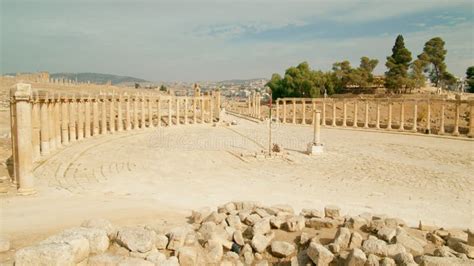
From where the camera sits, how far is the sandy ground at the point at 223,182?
9477mm

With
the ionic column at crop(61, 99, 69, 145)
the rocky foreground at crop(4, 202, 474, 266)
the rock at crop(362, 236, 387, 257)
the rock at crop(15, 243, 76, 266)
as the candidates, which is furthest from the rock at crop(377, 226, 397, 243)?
the ionic column at crop(61, 99, 69, 145)

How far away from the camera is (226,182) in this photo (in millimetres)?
14516

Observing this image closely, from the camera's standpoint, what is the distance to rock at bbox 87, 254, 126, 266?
577 centimetres

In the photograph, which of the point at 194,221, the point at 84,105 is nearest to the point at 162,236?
the point at 194,221

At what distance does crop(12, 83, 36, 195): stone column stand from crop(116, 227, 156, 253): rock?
21.1 ft

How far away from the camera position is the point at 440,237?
7.41 metres

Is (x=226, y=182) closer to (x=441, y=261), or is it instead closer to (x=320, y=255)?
(x=320, y=255)

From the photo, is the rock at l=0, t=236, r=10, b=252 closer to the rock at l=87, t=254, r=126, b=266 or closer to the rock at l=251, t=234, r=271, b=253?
the rock at l=87, t=254, r=126, b=266

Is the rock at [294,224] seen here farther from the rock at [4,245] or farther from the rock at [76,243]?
the rock at [4,245]

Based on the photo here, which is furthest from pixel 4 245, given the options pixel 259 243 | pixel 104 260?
pixel 259 243

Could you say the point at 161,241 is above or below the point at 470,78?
below

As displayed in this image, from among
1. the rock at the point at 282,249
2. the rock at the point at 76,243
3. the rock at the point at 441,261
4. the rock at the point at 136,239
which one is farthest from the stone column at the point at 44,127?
the rock at the point at 441,261

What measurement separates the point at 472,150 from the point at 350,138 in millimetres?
8580

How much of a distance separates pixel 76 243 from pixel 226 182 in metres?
9.04
